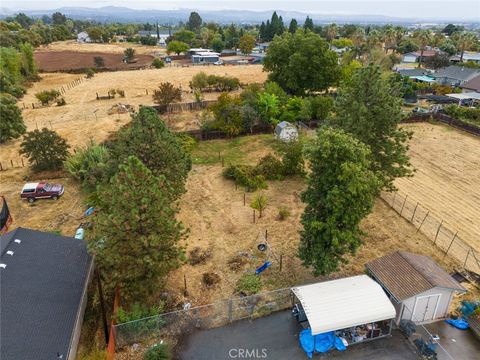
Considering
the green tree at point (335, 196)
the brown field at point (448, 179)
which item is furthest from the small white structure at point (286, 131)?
the green tree at point (335, 196)

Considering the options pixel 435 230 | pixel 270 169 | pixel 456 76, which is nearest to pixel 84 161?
pixel 270 169

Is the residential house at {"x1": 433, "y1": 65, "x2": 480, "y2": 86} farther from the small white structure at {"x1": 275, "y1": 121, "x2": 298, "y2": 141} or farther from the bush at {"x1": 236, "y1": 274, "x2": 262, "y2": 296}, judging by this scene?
the bush at {"x1": 236, "y1": 274, "x2": 262, "y2": 296}

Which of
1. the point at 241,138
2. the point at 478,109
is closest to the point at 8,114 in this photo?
the point at 241,138

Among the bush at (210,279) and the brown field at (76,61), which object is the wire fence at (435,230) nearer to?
the bush at (210,279)

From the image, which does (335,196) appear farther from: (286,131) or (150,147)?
(286,131)

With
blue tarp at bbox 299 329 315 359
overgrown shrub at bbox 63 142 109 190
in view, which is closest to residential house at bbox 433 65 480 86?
overgrown shrub at bbox 63 142 109 190

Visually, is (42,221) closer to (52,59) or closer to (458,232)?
(458,232)
